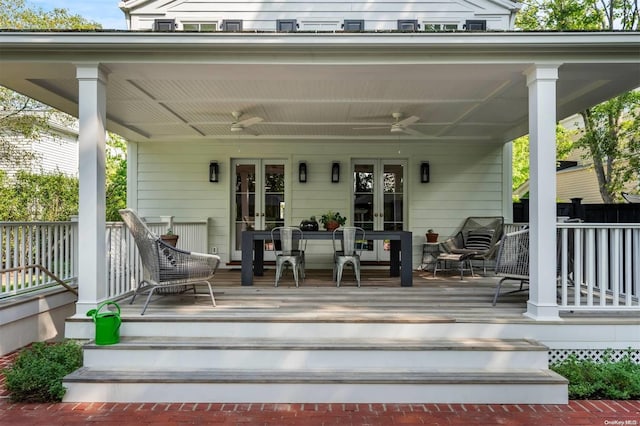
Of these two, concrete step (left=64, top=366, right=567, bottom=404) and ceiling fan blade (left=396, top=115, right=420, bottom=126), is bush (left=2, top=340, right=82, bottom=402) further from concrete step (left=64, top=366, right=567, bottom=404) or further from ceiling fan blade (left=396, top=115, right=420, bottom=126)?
ceiling fan blade (left=396, top=115, right=420, bottom=126)

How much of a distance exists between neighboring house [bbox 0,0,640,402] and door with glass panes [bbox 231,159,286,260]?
26 mm

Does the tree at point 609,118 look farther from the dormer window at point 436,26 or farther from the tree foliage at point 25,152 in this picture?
the tree foliage at point 25,152

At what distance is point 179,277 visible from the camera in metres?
4.24

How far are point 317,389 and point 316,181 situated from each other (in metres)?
5.02

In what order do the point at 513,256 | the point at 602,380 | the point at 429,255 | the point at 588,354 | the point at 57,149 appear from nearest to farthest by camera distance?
1. the point at 602,380
2. the point at 588,354
3. the point at 513,256
4. the point at 429,255
5. the point at 57,149

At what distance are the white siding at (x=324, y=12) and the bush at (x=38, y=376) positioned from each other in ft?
19.4

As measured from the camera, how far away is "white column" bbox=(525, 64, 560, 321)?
3.86 metres

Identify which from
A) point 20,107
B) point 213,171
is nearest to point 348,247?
point 213,171

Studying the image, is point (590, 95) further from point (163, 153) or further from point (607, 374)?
point (163, 153)

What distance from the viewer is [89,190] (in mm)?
3900

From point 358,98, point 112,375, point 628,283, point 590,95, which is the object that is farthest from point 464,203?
point 112,375

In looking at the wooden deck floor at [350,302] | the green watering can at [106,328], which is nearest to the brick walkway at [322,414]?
the green watering can at [106,328]

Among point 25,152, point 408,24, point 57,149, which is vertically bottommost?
point 25,152

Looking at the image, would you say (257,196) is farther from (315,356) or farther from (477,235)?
(315,356)
